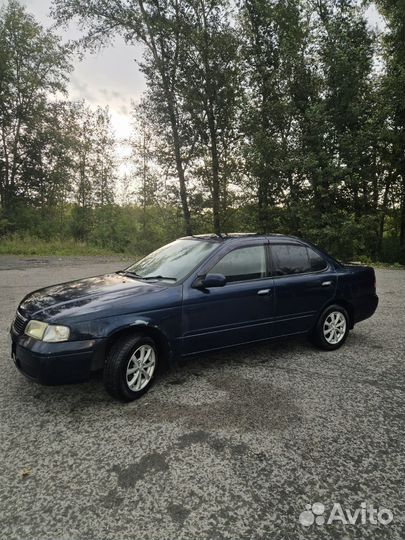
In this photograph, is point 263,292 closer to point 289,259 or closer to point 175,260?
point 289,259

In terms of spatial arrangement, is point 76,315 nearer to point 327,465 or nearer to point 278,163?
point 327,465

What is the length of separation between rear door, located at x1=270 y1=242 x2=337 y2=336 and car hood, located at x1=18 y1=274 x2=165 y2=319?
1530 millimetres

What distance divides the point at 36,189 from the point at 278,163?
16.9 metres

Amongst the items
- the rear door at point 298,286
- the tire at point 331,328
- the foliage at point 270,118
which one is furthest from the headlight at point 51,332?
the foliage at point 270,118

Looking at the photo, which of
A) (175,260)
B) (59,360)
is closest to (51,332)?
(59,360)

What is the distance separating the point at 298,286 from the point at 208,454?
2479mm

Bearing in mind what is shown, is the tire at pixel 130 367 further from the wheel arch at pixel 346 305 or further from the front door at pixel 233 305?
the wheel arch at pixel 346 305

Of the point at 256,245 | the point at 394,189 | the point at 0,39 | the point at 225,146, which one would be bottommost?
the point at 256,245

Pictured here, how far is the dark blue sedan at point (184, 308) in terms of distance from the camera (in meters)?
3.16

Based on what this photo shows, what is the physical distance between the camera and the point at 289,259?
4.61 m

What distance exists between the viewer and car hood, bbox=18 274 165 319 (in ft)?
10.8

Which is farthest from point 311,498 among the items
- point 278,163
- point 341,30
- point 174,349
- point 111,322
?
point 341,30

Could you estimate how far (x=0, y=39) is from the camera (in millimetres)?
22250

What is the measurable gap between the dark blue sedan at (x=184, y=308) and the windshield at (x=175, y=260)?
0.06ft
